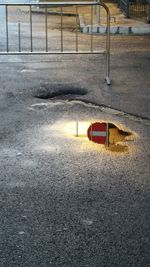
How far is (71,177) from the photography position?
6.88 meters

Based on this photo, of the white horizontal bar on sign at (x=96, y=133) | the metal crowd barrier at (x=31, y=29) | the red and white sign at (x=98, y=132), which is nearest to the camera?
the red and white sign at (x=98, y=132)

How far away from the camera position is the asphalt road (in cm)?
534

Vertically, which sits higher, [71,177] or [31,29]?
[31,29]

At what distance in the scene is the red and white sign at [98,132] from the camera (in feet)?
26.6

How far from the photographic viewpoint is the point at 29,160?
739 cm

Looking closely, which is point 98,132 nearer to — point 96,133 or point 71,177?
point 96,133

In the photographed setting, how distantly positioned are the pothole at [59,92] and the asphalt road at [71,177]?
2 centimetres

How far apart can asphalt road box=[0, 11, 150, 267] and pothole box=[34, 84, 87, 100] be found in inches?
0.6

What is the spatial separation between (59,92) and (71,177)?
3964 millimetres

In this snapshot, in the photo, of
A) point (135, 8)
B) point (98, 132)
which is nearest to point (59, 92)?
point (98, 132)

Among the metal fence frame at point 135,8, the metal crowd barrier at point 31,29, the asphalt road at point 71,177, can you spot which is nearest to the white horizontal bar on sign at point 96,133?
the asphalt road at point 71,177

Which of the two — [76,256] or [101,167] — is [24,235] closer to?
[76,256]

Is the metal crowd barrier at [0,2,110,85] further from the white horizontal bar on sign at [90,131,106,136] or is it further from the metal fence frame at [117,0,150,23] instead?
the white horizontal bar on sign at [90,131,106,136]

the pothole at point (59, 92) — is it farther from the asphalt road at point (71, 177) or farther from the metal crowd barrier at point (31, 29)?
the metal crowd barrier at point (31, 29)
